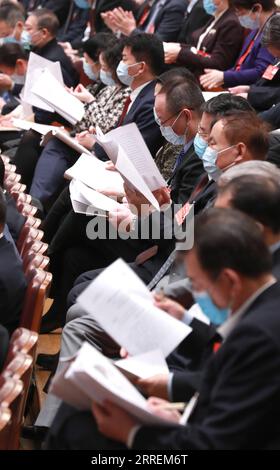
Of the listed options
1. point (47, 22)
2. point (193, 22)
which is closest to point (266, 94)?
point (193, 22)

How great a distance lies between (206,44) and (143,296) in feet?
11.4

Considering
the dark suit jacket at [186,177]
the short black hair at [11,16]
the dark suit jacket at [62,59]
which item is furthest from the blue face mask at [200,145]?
the short black hair at [11,16]

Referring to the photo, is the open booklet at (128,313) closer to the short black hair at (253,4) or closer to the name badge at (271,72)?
the name badge at (271,72)

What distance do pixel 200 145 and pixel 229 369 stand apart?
1.70 meters

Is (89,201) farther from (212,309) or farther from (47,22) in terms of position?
(47,22)

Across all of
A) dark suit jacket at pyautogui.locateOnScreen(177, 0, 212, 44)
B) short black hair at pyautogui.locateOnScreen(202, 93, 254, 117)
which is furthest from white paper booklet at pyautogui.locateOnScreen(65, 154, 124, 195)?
→ dark suit jacket at pyautogui.locateOnScreen(177, 0, 212, 44)

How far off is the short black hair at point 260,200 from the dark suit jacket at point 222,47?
10.1 feet

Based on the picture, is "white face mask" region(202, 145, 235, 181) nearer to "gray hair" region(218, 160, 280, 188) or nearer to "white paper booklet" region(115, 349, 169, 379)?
"gray hair" region(218, 160, 280, 188)

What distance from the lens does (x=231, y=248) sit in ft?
5.88

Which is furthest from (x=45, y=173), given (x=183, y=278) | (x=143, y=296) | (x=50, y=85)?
(x=143, y=296)

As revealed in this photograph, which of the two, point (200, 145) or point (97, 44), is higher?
point (200, 145)

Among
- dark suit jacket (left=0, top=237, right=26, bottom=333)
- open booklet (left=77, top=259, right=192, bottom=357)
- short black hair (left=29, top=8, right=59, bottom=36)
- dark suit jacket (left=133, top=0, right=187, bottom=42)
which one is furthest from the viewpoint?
short black hair (left=29, top=8, right=59, bottom=36)

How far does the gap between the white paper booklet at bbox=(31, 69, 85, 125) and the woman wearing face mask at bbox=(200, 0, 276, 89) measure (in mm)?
815

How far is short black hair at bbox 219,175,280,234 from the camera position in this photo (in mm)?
2117
